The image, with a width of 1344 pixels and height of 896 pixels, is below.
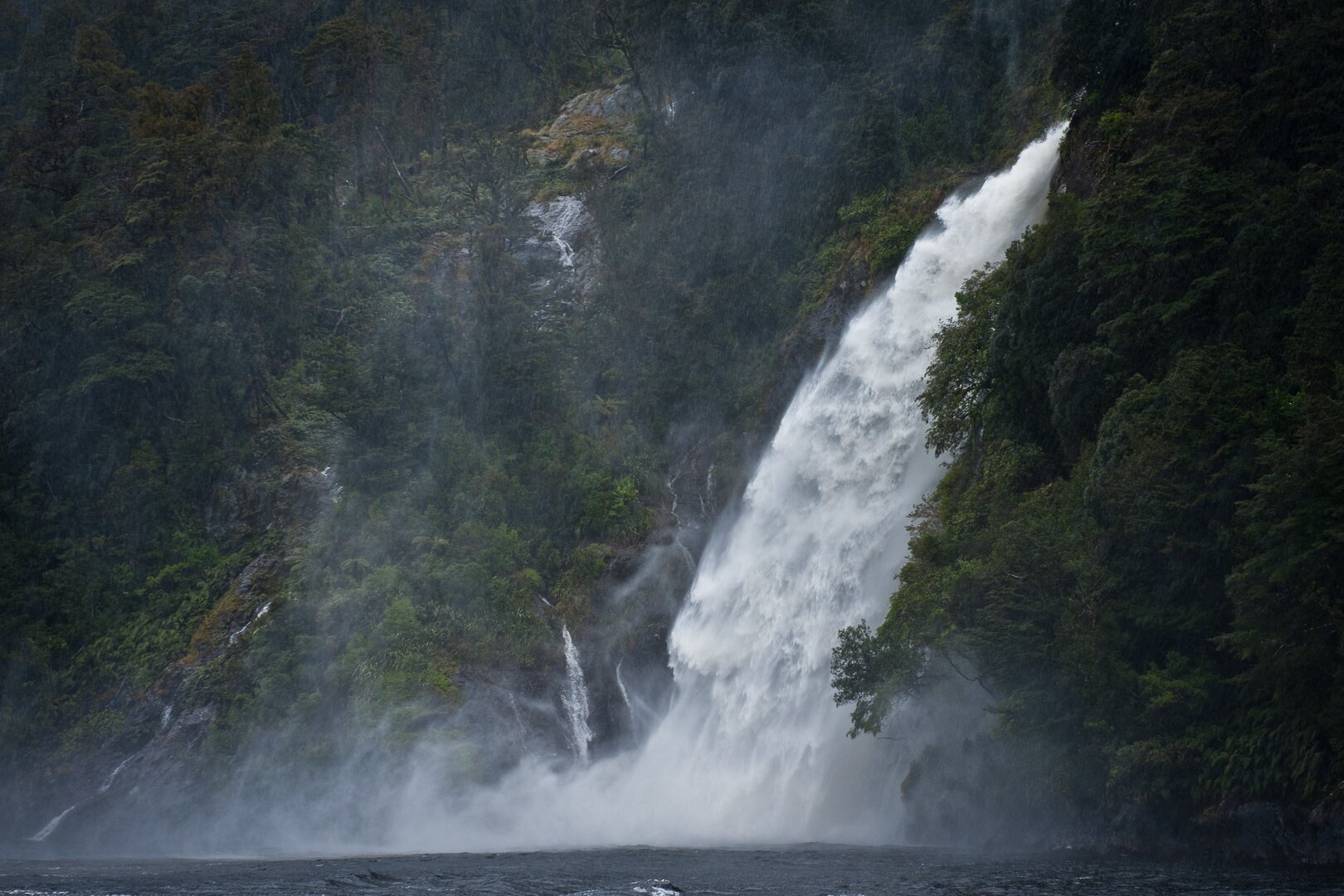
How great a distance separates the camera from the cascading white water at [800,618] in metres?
35.0

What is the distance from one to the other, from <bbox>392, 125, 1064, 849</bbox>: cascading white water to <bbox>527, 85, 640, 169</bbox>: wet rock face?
75.2 ft

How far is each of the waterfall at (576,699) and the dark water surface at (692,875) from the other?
9.82 m

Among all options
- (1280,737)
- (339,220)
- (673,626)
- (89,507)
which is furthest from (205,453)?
(1280,737)

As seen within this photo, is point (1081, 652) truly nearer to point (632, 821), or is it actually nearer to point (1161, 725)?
point (1161, 725)

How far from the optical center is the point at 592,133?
64.8 m

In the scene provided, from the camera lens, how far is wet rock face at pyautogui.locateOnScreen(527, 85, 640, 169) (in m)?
61.4

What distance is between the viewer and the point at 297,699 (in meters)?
43.5

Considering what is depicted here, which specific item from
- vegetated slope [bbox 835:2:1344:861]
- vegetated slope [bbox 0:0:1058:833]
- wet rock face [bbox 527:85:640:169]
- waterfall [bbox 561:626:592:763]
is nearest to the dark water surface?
vegetated slope [bbox 835:2:1344:861]

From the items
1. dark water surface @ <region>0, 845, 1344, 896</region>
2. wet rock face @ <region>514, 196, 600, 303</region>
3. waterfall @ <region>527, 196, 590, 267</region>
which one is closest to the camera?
dark water surface @ <region>0, 845, 1344, 896</region>

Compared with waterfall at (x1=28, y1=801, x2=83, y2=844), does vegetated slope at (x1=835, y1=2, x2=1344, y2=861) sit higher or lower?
higher

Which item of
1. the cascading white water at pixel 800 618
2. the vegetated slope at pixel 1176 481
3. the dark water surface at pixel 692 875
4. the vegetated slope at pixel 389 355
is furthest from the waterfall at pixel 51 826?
the vegetated slope at pixel 1176 481

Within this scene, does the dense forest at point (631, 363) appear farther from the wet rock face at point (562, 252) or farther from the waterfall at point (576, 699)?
the waterfall at point (576, 699)

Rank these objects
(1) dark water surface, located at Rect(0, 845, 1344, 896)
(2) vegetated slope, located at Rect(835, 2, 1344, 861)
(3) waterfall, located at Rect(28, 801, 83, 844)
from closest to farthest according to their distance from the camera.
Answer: (1) dark water surface, located at Rect(0, 845, 1344, 896), (2) vegetated slope, located at Rect(835, 2, 1344, 861), (3) waterfall, located at Rect(28, 801, 83, 844)

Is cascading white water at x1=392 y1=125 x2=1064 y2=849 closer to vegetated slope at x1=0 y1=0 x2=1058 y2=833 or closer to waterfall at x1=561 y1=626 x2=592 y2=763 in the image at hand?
waterfall at x1=561 y1=626 x2=592 y2=763
